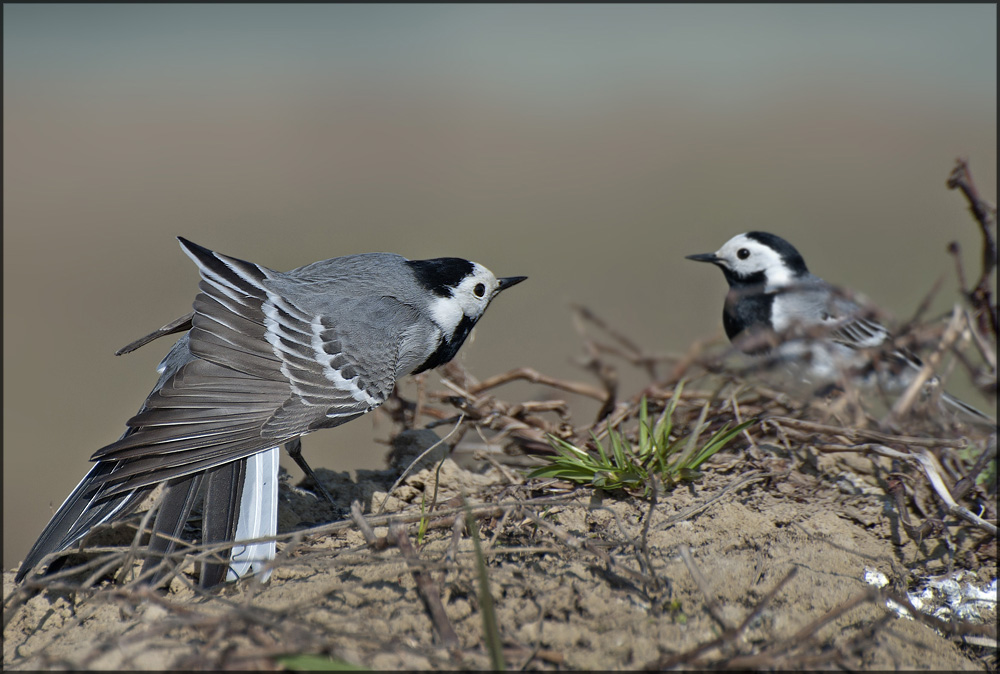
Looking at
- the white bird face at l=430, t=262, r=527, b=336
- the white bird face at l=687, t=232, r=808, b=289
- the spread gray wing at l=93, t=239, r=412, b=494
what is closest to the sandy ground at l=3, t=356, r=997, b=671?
the spread gray wing at l=93, t=239, r=412, b=494

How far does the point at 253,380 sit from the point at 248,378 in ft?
0.09

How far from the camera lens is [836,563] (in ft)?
10.2

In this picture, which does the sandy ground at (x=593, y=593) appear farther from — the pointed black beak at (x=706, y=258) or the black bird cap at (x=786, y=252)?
the pointed black beak at (x=706, y=258)

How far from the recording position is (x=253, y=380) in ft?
13.0

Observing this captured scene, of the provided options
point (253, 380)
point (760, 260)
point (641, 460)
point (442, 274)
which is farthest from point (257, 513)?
point (760, 260)

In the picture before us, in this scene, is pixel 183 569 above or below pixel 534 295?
above

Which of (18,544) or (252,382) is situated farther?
(18,544)

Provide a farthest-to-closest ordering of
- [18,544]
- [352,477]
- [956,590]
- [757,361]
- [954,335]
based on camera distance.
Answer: [18,544]
[352,477]
[757,361]
[954,335]
[956,590]

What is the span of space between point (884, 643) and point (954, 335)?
1.43 meters

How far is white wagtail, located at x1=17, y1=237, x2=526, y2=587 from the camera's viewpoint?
11.2 ft

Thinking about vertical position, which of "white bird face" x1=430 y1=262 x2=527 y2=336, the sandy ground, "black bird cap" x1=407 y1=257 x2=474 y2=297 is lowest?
the sandy ground

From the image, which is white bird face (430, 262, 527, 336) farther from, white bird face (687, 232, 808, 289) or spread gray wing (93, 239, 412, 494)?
Answer: white bird face (687, 232, 808, 289)

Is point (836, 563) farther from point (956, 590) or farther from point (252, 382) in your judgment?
point (252, 382)

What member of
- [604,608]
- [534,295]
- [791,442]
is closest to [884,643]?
[604,608]
